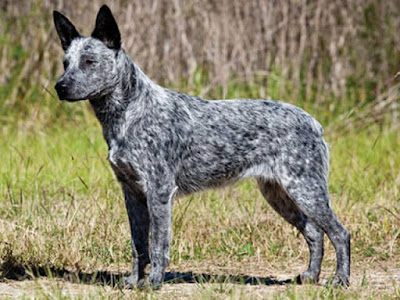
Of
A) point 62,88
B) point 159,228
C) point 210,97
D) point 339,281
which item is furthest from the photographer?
point 210,97

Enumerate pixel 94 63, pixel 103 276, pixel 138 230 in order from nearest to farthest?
pixel 94 63
pixel 138 230
pixel 103 276

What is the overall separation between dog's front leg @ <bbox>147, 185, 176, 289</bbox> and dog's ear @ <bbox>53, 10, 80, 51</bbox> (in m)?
1.10

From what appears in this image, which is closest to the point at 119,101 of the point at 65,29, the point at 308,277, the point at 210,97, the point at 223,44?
the point at 65,29

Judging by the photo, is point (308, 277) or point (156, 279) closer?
point (156, 279)

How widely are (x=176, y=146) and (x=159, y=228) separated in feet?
1.76

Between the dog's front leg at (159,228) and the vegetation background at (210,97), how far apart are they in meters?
0.14

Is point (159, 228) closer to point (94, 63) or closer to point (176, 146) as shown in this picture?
point (176, 146)

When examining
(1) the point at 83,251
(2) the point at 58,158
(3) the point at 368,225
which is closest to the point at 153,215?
(1) the point at 83,251

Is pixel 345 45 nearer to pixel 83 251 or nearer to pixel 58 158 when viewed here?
pixel 58 158

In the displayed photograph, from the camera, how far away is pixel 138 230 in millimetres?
5375

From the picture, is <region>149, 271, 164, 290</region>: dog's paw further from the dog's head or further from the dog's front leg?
the dog's head

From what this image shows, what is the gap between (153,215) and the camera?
16.8 feet

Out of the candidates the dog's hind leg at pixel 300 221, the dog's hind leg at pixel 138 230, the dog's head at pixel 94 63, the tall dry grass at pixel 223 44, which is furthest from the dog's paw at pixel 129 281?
the tall dry grass at pixel 223 44

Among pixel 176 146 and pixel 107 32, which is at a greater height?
pixel 107 32
